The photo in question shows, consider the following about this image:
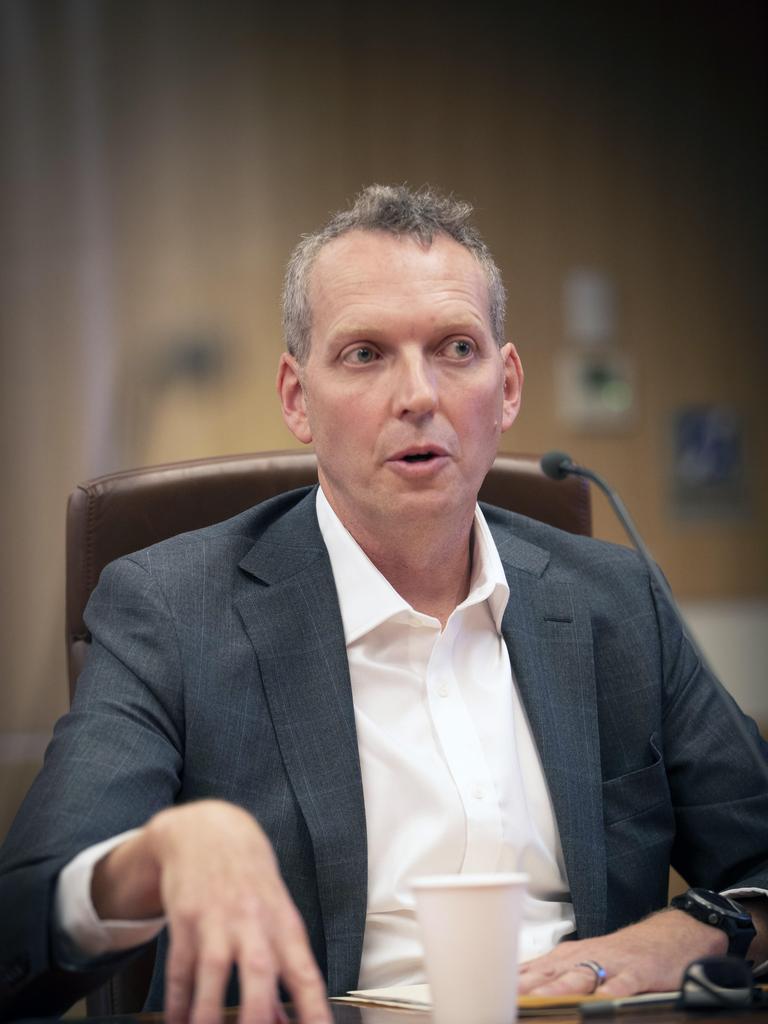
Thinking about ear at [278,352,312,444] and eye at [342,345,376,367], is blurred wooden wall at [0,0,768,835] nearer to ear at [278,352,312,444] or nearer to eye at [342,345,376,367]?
ear at [278,352,312,444]

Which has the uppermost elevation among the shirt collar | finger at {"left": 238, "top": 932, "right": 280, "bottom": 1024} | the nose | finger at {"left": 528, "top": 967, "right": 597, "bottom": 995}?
the nose

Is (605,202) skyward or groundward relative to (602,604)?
skyward

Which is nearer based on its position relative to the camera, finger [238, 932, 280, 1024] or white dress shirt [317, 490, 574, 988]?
finger [238, 932, 280, 1024]

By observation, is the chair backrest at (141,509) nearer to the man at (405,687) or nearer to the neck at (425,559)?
the man at (405,687)

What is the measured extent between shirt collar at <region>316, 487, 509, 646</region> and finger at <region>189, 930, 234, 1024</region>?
67cm

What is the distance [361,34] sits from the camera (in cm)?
363

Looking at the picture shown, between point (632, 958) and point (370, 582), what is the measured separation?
0.54 meters

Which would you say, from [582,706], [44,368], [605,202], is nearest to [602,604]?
[582,706]

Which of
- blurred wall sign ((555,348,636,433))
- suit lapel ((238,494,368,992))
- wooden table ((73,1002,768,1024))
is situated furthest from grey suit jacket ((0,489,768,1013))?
blurred wall sign ((555,348,636,433))

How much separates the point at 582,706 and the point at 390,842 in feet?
1.01

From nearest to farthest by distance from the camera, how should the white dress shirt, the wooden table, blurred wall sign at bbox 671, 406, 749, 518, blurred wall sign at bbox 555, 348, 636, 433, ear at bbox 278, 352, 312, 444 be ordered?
the wooden table < the white dress shirt < ear at bbox 278, 352, 312, 444 < blurred wall sign at bbox 555, 348, 636, 433 < blurred wall sign at bbox 671, 406, 749, 518

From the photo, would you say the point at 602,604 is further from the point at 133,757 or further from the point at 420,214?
the point at 133,757

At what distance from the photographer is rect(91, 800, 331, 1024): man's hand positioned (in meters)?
0.76

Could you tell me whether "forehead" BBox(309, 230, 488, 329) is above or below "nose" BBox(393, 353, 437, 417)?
above
